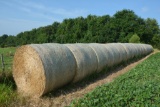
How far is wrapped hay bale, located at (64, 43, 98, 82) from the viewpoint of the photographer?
1113 centimetres

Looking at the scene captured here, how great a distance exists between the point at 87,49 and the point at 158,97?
6.20 meters

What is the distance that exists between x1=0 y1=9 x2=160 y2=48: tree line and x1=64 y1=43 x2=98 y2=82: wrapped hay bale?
173ft

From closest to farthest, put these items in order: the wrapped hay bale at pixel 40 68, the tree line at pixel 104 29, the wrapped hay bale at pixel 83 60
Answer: the wrapped hay bale at pixel 40 68, the wrapped hay bale at pixel 83 60, the tree line at pixel 104 29

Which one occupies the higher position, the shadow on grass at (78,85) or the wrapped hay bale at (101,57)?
the wrapped hay bale at (101,57)

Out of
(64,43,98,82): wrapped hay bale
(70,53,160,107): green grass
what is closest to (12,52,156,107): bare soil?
(64,43,98,82): wrapped hay bale

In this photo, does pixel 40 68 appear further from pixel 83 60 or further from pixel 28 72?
pixel 83 60

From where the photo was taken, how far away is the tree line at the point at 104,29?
76.1 meters

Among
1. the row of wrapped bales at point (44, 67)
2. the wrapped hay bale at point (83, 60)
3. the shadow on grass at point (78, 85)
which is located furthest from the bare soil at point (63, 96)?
the wrapped hay bale at point (83, 60)

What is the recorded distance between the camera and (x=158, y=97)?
23.5ft

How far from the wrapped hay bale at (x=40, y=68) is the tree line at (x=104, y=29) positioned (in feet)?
184

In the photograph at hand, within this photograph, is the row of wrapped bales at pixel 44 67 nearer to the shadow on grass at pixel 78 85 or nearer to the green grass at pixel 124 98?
the shadow on grass at pixel 78 85

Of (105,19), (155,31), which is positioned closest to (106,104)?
(105,19)

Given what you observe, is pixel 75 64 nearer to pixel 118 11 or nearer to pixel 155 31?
pixel 118 11

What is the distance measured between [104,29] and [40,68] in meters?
71.1
